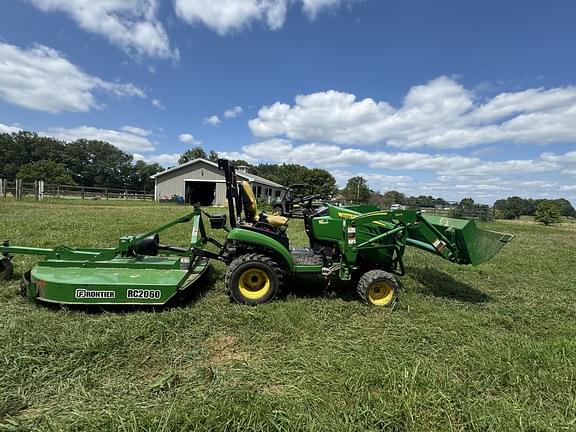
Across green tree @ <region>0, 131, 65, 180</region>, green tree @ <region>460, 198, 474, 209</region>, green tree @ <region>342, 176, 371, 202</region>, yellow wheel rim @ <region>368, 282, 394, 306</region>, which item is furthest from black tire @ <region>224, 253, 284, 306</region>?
green tree @ <region>0, 131, 65, 180</region>

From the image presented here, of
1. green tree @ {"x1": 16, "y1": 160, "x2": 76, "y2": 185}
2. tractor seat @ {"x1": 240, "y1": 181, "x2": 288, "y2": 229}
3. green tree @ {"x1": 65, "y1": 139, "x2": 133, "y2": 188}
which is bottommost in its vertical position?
tractor seat @ {"x1": 240, "y1": 181, "x2": 288, "y2": 229}

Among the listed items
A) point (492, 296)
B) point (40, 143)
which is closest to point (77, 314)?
point (492, 296)

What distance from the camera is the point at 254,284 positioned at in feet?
15.1

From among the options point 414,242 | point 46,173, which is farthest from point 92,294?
point 46,173

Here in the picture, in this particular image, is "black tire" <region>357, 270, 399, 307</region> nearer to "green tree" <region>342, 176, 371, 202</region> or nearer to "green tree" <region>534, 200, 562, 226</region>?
"green tree" <region>534, 200, 562, 226</region>

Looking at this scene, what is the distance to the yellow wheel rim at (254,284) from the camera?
4505mm

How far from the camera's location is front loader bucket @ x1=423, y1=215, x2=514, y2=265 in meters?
4.86

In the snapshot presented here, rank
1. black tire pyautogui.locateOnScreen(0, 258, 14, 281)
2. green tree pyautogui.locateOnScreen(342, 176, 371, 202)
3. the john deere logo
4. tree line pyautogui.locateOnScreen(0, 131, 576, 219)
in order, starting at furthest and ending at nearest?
tree line pyautogui.locateOnScreen(0, 131, 576, 219), green tree pyautogui.locateOnScreen(342, 176, 371, 202), black tire pyautogui.locateOnScreen(0, 258, 14, 281), the john deere logo

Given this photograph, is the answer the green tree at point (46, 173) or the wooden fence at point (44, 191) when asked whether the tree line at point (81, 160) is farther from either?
the wooden fence at point (44, 191)

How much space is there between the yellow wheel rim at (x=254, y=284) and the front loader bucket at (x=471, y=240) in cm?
250

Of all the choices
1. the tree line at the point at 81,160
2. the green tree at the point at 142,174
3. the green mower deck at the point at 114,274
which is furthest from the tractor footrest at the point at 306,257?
the green tree at the point at 142,174

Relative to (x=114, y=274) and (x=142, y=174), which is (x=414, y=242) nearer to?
(x=114, y=274)

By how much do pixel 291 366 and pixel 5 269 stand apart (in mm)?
4424

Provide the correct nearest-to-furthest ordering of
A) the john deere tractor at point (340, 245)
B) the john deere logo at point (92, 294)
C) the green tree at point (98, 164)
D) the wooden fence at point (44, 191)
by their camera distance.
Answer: the john deere logo at point (92, 294)
the john deere tractor at point (340, 245)
the wooden fence at point (44, 191)
the green tree at point (98, 164)
